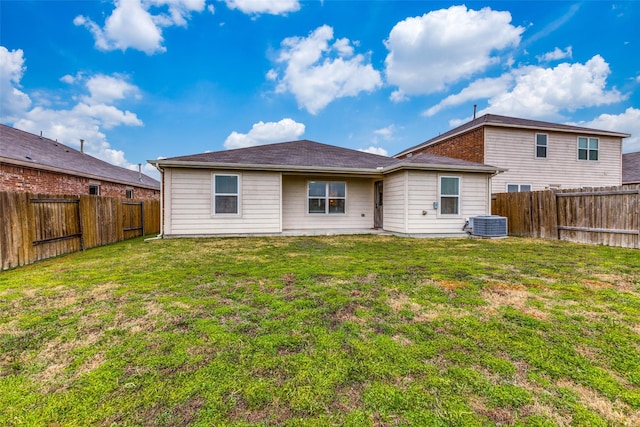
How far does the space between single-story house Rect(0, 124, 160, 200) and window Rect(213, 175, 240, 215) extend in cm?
680

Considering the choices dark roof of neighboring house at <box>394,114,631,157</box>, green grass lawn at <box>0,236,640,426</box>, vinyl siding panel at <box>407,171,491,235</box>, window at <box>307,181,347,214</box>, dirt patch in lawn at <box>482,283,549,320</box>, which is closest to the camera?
green grass lawn at <box>0,236,640,426</box>

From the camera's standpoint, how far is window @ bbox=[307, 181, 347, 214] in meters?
11.5

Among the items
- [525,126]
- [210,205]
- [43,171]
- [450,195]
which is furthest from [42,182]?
[525,126]

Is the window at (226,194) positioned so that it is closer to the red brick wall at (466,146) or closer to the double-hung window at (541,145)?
the red brick wall at (466,146)

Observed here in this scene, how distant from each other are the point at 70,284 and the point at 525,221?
12.8 metres

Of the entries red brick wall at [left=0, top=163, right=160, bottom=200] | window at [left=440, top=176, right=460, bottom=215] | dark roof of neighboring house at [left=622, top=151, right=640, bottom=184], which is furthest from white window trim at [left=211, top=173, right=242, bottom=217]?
dark roof of neighboring house at [left=622, top=151, right=640, bottom=184]

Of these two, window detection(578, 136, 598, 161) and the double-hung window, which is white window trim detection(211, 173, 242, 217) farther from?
window detection(578, 136, 598, 161)

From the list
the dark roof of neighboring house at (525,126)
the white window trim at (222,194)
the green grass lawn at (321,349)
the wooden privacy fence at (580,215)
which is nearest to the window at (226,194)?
the white window trim at (222,194)

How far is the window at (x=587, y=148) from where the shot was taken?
48.4 feet

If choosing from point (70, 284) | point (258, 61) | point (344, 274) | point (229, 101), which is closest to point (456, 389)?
point (344, 274)

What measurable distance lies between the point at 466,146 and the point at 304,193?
950 cm

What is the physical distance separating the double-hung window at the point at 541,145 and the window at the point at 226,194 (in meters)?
14.6

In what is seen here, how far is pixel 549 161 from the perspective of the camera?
14.4m

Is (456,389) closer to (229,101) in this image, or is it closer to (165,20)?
(165,20)
